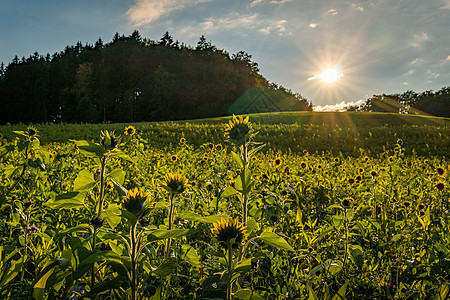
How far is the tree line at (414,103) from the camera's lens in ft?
148

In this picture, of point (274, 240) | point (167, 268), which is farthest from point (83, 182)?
point (274, 240)

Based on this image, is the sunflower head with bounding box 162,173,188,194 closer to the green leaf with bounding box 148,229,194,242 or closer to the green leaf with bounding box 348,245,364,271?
the green leaf with bounding box 148,229,194,242

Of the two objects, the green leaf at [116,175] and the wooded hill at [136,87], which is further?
the wooded hill at [136,87]

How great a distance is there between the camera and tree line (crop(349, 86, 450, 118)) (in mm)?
44978

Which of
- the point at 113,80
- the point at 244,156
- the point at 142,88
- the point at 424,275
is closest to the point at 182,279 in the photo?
the point at 244,156

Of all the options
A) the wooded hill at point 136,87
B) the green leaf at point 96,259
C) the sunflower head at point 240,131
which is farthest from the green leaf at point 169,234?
the wooded hill at point 136,87

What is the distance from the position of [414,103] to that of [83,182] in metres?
61.8

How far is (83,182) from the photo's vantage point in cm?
102

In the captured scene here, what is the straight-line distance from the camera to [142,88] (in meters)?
45.8

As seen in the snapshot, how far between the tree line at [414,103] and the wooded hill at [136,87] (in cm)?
1668

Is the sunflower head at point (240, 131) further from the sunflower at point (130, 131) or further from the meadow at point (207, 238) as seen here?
the sunflower at point (130, 131)

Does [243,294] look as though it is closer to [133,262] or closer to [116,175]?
[133,262]

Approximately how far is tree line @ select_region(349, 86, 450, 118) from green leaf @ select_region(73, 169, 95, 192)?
2148 inches

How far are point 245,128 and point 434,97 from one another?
58877mm
